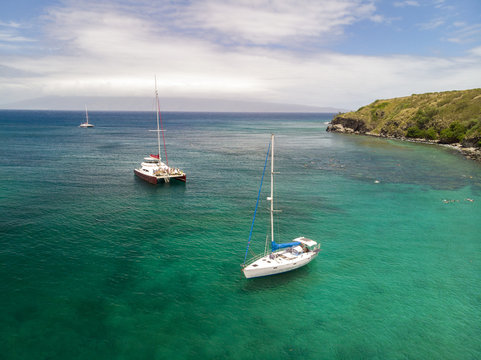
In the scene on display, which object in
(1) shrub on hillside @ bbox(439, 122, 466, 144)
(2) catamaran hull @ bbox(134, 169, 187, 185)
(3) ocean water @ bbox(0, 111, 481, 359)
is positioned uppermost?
(1) shrub on hillside @ bbox(439, 122, 466, 144)

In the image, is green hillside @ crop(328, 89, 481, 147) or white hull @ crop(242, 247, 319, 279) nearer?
white hull @ crop(242, 247, 319, 279)

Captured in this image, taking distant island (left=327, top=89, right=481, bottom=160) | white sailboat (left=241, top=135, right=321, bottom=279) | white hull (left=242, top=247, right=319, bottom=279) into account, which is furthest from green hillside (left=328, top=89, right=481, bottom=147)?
white hull (left=242, top=247, right=319, bottom=279)

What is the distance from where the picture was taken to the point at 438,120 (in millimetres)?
152500

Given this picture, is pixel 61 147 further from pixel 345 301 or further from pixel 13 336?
pixel 345 301

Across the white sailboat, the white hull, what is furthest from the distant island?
the white hull

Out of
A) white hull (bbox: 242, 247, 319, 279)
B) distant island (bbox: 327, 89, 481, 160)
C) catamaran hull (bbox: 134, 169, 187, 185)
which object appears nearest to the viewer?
white hull (bbox: 242, 247, 319, 279)

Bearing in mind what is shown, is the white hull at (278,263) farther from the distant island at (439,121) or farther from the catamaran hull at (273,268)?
the distant island at (439,121)

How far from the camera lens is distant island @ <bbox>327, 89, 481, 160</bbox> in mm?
127844

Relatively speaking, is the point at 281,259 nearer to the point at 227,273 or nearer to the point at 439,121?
the point at 227,273

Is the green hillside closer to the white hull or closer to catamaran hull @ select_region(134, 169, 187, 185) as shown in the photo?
catamaran hull @ select_region(134, 169, 187, 185)

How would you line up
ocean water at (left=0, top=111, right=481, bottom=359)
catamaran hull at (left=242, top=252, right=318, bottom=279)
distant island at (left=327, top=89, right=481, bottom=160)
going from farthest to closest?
distant island at (left=327, top=89, right=481, bottom=160), catamaran hull at (left=242, top=252, right=318, bottom=279), ocean water at (left=0, top=111, right=481, bottom=359)

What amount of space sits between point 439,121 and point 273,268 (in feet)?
510

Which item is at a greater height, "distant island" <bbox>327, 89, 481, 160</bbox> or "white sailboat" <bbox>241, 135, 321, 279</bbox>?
"distant island" <bbox>327, 89, 481, 160</bbox>

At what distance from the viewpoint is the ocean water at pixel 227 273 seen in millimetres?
26641
